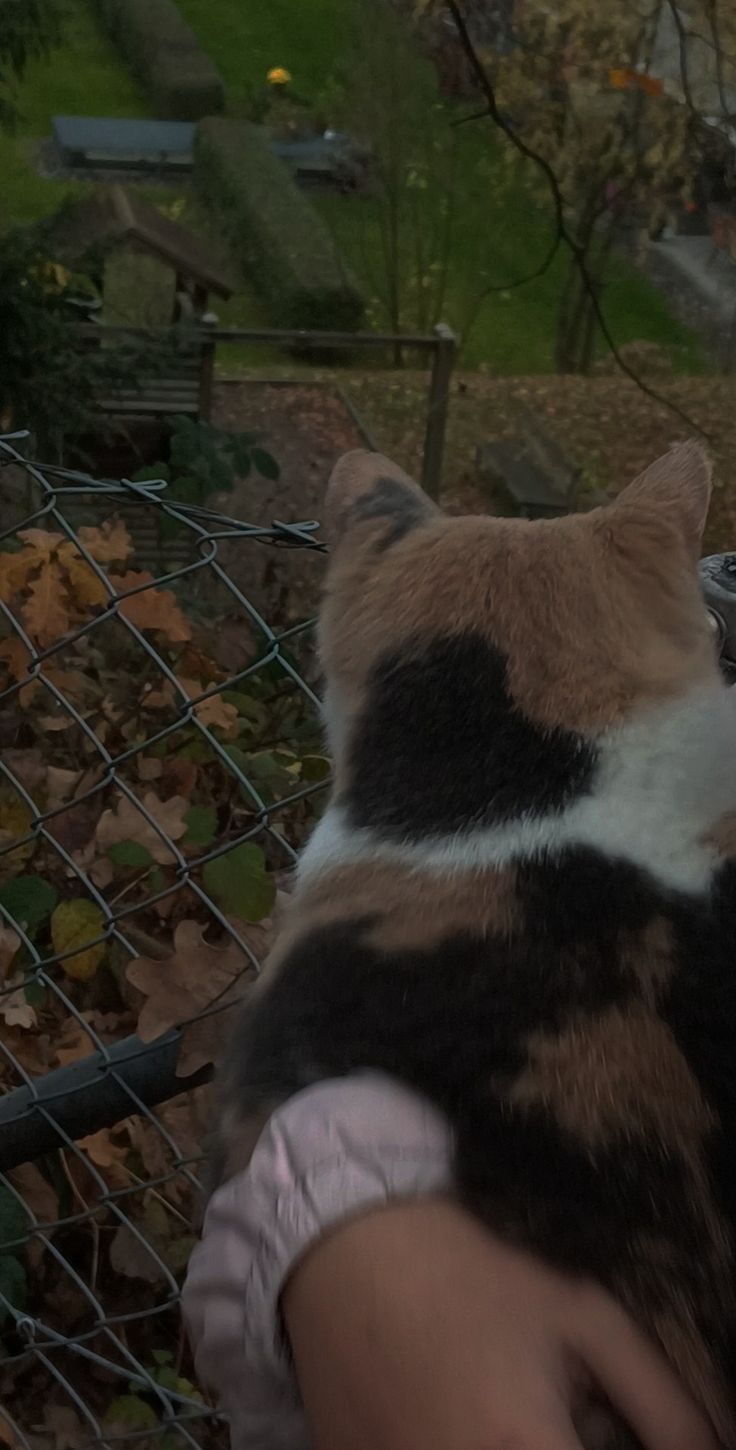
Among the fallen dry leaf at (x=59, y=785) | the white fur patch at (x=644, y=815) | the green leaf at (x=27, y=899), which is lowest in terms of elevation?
the fallen dry leaf at (x=59, y=785)

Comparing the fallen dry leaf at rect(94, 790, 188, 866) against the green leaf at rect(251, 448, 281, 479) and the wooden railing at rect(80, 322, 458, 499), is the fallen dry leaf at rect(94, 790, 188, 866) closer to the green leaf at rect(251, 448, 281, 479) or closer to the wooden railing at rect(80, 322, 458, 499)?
the green leaf at rect(251, 448, 281, 479)

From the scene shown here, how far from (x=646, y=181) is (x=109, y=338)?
2.87m

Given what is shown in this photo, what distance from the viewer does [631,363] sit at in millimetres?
7312

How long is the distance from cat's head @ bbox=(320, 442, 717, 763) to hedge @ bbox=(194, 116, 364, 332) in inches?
256

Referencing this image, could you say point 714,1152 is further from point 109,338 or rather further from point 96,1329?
point 109,338

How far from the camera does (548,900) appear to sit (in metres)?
0.67

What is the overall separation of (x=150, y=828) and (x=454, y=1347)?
34.8 inches

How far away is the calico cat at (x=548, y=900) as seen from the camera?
60 cm

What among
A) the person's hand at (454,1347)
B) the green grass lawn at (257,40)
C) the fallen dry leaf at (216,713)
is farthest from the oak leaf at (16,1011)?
the green grass lawn at (257,40)

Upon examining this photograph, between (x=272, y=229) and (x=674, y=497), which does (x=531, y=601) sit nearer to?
(x=674, y=497)

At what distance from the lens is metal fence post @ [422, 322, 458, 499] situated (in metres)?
6.36

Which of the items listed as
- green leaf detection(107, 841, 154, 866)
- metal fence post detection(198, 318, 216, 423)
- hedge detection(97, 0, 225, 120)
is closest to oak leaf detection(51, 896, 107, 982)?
green leaf detection(107, 841, 154, 866)

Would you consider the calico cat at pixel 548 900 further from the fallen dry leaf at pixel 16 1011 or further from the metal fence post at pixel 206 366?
the metal fence post at pixel 206 366

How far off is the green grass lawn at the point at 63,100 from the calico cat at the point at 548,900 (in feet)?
20.3
